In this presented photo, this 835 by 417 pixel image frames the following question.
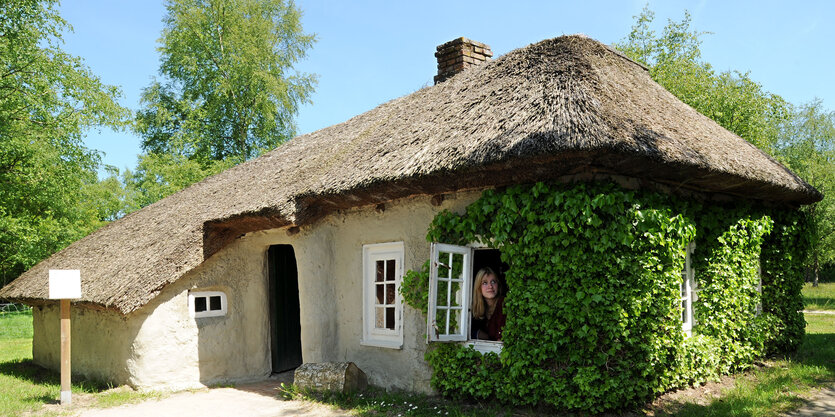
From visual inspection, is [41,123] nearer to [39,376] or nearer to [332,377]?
[39,376]

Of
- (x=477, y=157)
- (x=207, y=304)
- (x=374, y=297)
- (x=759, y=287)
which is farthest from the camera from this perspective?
(x=759, y=287)

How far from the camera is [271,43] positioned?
23828 millimetres

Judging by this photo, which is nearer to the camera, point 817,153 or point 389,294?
point 389,294

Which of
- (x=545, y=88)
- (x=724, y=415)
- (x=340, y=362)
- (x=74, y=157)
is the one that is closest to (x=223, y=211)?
(x=340, y=362)

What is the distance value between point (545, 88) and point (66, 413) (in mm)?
6901

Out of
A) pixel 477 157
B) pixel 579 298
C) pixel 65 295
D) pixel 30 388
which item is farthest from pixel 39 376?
pixel 579 298

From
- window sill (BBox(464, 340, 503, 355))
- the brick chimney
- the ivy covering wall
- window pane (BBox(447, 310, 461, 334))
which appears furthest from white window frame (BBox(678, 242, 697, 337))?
the brick chimney

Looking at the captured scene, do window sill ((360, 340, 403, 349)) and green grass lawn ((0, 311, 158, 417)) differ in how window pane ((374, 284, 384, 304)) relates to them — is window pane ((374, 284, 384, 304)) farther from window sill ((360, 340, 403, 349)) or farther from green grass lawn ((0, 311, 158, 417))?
green grass lawn ((0, 311, 158, 417))

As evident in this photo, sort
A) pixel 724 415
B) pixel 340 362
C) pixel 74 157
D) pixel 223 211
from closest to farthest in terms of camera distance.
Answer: pixel 724 415 → pixel 340 362 → pixel 223 211 → pixel 74 157

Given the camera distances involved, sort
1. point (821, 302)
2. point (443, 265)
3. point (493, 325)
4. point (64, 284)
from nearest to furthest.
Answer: point (443, 265)
point (493, 325)
point (64, 284)
point (821, 302)

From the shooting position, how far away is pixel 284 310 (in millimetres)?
9656

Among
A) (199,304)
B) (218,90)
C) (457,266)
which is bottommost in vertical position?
(199,304)

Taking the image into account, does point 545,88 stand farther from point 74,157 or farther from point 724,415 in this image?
point 74,157

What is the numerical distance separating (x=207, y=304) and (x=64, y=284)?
1.88 meters
